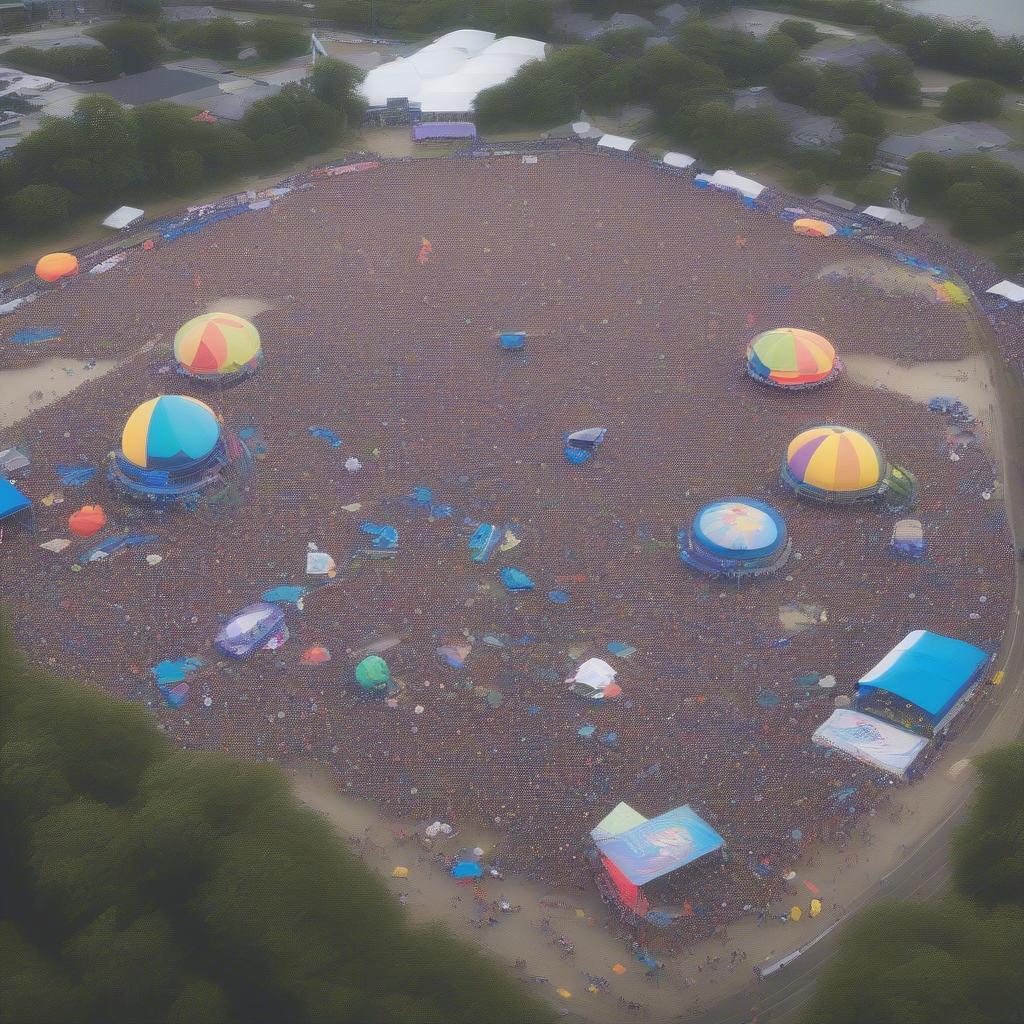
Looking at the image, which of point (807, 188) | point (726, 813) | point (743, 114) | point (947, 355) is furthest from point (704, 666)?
point (743, 114)

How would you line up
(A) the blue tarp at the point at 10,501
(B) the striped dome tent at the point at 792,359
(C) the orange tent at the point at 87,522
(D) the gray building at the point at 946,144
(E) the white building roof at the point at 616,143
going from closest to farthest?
(A) the blue tarp at the point at 10,501 → (C) the orange tent at the point at 87,522 → (B) the striped dome tent at the point at 792,359 → (D) the gray building at the point at 946,144 → (E) the white building roof at the point at 616,143

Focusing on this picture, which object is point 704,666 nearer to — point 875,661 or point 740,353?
point 875,661

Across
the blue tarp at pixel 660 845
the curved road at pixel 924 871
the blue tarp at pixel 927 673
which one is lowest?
the curved road at pixel 924 871

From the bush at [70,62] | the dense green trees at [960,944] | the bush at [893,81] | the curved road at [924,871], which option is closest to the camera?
the dense green trees at [960,944]

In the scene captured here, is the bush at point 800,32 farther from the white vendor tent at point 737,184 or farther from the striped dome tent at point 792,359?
the striped dome tent at point 792,359

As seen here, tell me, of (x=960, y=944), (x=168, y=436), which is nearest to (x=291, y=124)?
(x=168, y=436)

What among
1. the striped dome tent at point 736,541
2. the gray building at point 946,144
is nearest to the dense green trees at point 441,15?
Result: the gray building at point 946,144

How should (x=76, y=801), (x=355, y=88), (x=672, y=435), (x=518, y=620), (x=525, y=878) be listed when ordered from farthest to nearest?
(x=355, y=88) < (x=672, y=435) < (x=518, y=620) < (x=525, y=878) < (x=76, y=801)

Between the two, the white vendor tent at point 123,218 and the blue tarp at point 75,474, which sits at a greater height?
the white vendor tent at point 123,218

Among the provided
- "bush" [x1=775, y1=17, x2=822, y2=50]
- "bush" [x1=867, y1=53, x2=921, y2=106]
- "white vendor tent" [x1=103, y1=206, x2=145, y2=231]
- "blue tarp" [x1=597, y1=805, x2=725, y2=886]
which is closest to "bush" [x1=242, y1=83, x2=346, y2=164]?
"white vendor tent" [x1=103, y1=206, x2=145, y2=231]
